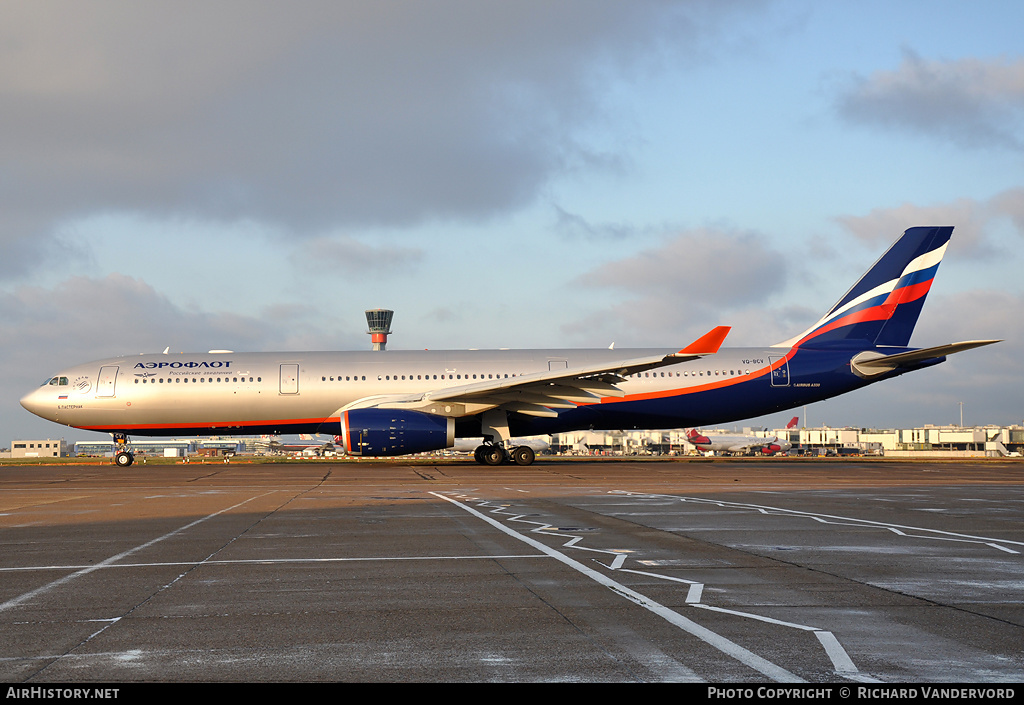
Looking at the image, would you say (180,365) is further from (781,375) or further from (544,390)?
(781,375)

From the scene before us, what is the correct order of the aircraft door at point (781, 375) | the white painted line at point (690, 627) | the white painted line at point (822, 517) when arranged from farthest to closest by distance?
1. the aircraft door at point (781, 375)
2. the white painted line at point (822, 517)
3. the white painted line at point (690, 627)

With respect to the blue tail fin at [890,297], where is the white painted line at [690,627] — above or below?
below

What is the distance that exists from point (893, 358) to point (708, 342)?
908 cm

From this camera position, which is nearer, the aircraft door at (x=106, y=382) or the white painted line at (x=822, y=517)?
the white painted line at (x=822, y=517)

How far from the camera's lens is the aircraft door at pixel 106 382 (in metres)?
32.5

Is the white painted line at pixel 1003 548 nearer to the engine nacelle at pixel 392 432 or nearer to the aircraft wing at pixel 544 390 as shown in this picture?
the aircraft wing at pixel 544 390

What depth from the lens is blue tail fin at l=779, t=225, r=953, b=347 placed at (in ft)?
112

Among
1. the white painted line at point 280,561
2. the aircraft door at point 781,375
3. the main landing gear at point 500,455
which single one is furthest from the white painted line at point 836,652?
the aircraft door at point 781,375

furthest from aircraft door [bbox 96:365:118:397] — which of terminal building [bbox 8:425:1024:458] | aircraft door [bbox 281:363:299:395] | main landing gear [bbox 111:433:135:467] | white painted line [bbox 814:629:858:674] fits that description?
terminal building [bbox 8:425:1024:458]

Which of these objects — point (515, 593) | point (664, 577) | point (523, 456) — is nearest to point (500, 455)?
point (523, 456)

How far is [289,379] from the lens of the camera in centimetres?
3216

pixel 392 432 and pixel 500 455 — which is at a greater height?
pixel 392 432

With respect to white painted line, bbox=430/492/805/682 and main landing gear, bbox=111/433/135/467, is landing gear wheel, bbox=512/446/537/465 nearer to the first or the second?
main landing gear, bbox=111/433/135/467
